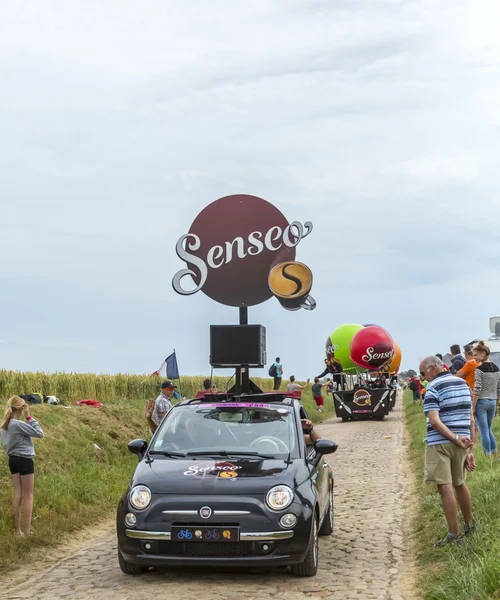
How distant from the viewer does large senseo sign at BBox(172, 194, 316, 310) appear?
53.6 feet

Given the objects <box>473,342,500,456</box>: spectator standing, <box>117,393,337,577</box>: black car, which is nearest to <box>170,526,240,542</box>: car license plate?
<box>117,393,337,577</box>: black car

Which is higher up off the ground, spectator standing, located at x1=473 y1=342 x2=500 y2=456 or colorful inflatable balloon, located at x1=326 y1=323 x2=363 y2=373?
colorful inflatable balloon, located at x1=326 y1=323 x2=363 y2=373

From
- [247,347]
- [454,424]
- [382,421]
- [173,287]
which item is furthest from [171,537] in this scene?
[382,421]

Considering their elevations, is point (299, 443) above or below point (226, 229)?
below

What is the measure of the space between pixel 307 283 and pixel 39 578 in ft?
30.5

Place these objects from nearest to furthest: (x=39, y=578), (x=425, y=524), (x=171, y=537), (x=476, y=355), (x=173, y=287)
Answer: (x=171, y=537) → (x=39, y=578) → (x=425, y=524) → (x=476, y=355) → (x=173, y=287)

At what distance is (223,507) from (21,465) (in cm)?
384

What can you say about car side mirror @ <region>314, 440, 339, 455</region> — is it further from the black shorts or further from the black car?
the black shorts

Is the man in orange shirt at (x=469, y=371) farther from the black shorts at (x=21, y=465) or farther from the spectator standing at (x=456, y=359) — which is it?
the black shorts at (x=21, y=465)

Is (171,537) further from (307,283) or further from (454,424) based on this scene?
(307,283)

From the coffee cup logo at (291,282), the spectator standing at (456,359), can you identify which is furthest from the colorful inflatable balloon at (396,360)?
the coffee cup logo at (291,282)

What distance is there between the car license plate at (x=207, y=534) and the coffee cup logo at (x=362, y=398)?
24326mm

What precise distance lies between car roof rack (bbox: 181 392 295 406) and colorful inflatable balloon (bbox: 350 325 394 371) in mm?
28945

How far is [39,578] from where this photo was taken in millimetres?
8047
